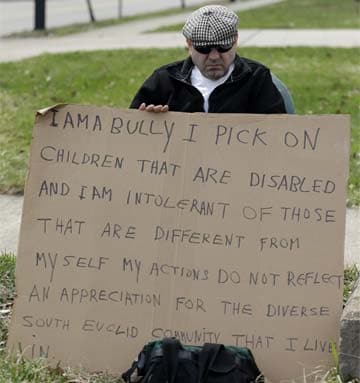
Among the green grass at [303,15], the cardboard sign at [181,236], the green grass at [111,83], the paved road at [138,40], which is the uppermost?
the green grass at [303,15]

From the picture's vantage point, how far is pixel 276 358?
4.23m

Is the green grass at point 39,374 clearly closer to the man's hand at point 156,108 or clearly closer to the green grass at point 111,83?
the man's hand at point 156,108

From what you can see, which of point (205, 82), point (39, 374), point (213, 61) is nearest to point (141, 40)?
point (205, 82)

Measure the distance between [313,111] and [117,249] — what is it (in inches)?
207

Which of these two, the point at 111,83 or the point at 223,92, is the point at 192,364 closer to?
the point at 223,92

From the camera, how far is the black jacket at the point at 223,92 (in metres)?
4.62

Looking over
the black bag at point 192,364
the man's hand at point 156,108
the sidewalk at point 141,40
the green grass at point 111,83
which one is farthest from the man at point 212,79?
the sidewalk at point 141,40

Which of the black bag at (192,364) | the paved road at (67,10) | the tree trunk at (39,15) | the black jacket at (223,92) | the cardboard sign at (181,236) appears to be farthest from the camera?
the paved road at (67,10)

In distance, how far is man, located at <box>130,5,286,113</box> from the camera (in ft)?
14.7

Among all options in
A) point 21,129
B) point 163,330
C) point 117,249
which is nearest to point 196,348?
point 163,330

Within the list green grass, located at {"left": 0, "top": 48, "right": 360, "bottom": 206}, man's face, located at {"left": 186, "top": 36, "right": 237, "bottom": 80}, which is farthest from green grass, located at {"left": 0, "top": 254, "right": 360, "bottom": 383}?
green grass, located at {"left": 0, "top": 48, "right": 360, "bottom": 206}

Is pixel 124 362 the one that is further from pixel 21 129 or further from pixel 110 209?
pixel 21 129

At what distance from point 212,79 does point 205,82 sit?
0.15ft

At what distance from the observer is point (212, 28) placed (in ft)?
14.6
